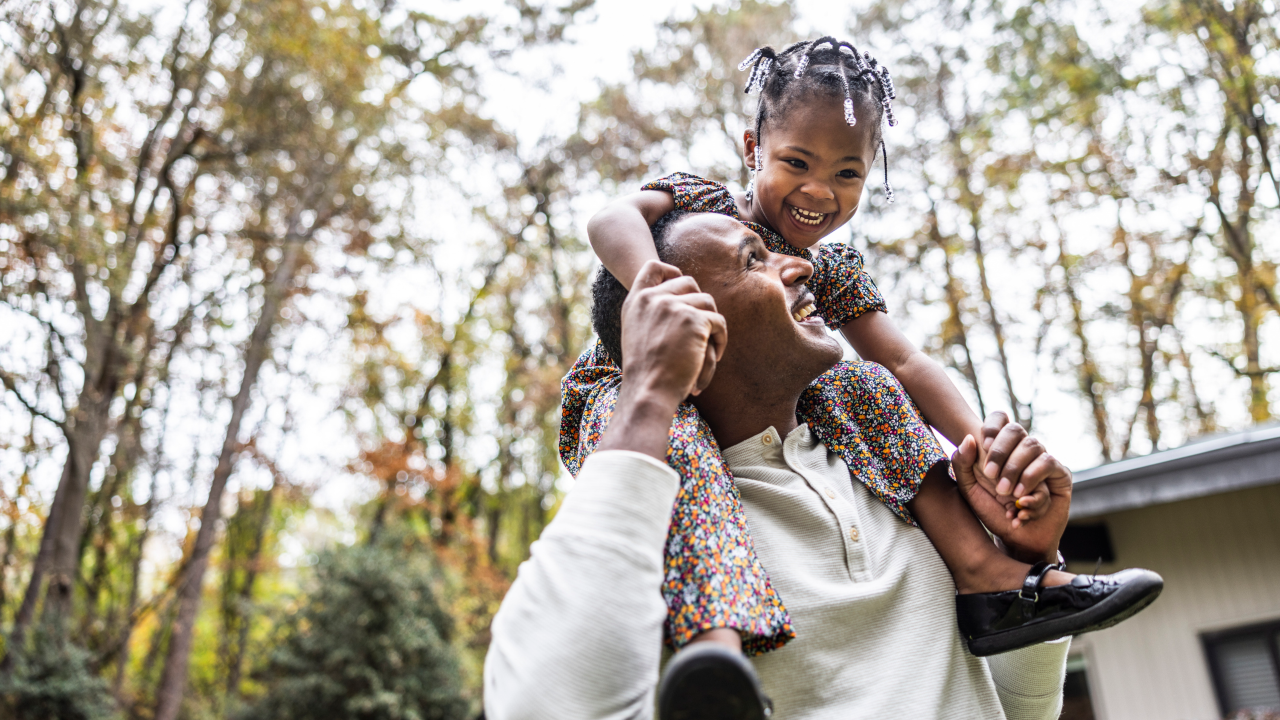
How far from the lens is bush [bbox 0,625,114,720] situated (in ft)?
25.8

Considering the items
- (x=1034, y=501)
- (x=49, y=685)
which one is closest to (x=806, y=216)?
(x=1034, y=501)

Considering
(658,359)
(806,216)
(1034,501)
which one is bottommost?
(1034,501)

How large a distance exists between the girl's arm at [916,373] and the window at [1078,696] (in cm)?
704

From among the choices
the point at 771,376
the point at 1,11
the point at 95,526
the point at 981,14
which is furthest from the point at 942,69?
the point at 95,526

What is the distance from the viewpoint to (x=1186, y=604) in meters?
7.18

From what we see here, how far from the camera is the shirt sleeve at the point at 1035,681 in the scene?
1.66 m

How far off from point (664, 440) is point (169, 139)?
1163 centimetres

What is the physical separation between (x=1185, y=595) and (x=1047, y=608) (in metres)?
7.25

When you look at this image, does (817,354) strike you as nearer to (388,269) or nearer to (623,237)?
(623,237)

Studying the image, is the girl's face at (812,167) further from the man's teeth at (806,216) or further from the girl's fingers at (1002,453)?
the girl's fingers at (1002,453)

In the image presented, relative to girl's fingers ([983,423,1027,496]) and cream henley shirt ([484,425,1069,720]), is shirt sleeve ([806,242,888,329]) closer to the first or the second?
cream henley shirt ([484,425,1069,720])

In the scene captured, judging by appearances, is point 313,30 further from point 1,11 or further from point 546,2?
point 546,2

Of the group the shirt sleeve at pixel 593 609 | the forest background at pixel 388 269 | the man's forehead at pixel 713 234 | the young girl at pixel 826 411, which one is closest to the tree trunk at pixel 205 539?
the forest background at pixel 388 269

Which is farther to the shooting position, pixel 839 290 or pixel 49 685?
pixel 49 685
